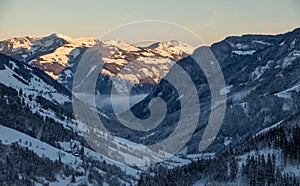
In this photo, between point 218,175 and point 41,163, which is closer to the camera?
point 218,175

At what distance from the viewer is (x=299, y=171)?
13650 centimetres

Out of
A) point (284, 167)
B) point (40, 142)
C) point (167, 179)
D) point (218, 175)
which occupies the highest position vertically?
point (284, 167)

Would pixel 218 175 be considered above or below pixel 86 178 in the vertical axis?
above

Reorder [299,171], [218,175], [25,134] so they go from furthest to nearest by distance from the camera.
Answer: [25,134] < [218,175] < [299,171]

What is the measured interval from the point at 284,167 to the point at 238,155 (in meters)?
22.4

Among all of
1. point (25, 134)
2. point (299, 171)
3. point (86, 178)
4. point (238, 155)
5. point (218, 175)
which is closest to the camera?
point (299, 171)

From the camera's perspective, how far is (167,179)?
16225 cm

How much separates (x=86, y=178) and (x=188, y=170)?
34.9 metres

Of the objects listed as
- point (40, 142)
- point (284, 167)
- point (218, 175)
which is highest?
point (284, 167)

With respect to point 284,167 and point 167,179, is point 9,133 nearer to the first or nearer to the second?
point 167,179

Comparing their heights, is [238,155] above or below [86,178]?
above

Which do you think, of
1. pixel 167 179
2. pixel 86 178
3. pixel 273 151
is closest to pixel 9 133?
pixel 86 178

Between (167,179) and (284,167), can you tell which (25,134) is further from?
(284,167)

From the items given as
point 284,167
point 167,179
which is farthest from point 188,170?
point 284,167
